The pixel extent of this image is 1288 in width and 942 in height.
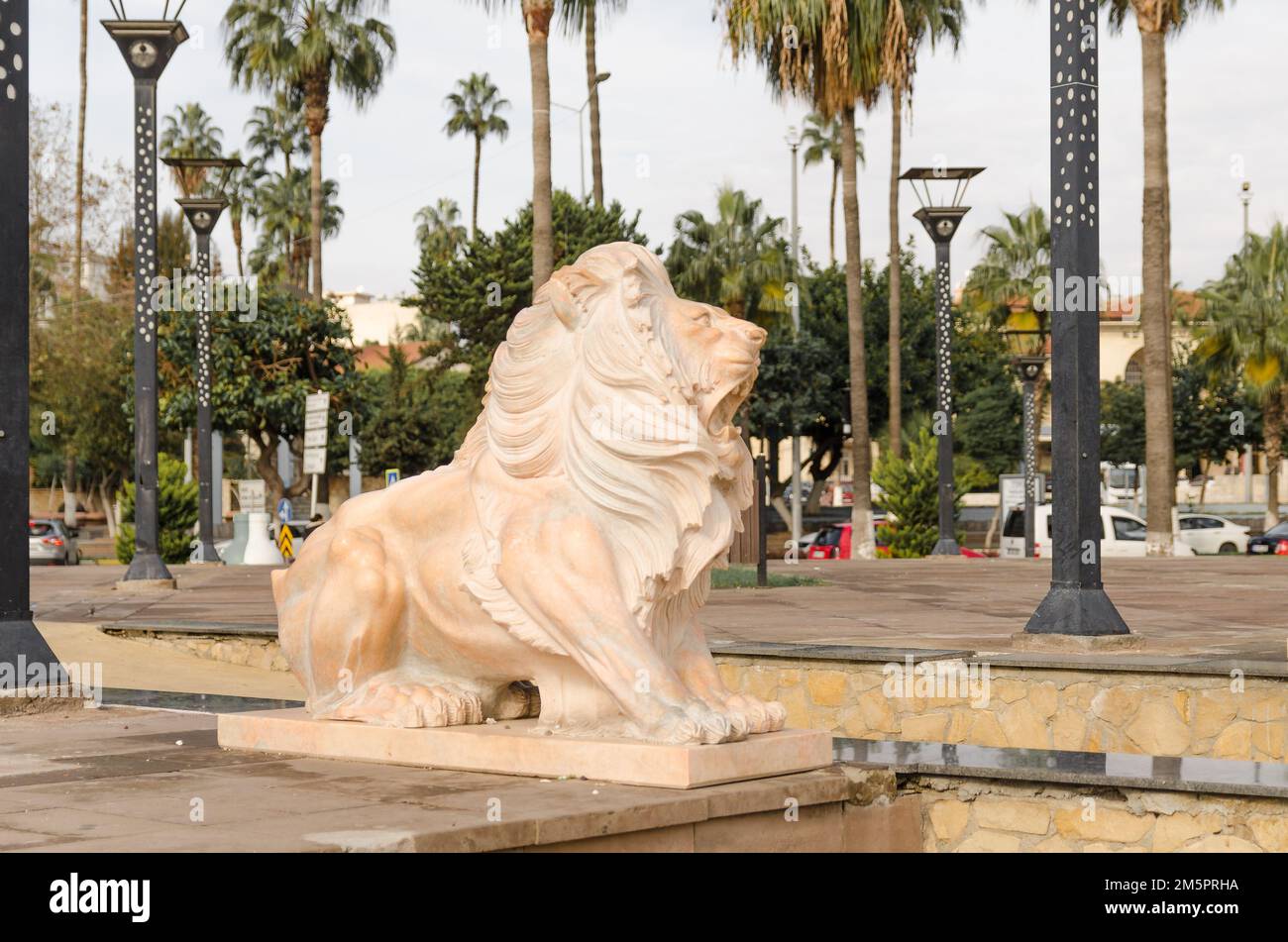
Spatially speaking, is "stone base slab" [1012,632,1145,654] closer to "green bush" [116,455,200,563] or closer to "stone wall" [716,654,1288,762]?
"stone wall" [716,654,1288,762]

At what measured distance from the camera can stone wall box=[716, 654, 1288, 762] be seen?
7742 mm

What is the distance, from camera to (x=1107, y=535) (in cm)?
2964

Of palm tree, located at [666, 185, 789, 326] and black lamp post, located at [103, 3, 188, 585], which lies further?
palm tree, located at [666, 185, 789, 326]

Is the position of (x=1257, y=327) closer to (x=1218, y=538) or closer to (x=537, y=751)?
(x=1218, y=538)

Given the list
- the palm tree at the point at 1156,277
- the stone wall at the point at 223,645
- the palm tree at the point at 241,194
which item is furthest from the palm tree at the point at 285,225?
the stone wall at the point at 223,645

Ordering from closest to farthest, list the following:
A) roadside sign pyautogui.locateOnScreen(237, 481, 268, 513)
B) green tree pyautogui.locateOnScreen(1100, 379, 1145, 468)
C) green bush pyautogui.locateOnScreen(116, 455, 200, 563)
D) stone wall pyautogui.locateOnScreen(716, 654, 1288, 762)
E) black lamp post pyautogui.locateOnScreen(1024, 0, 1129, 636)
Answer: stone wall pyautogui.locateOnScreen(716, 654, 1288, 762) < black lamp post pyautogui.locateOnScreen(1024, 0, 1129, 636) < roadside sign pyautogui.locateOnScreen(237, 481, 268, 513) < green bush pyautogui.locateOnScreen(116, 455, 200, 563) < green tree pyautogui.locateOnScreen(1100, 379, 1145, 468)

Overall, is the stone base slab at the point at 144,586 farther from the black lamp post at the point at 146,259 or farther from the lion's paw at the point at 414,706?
the lion's paw at the point at 414,706

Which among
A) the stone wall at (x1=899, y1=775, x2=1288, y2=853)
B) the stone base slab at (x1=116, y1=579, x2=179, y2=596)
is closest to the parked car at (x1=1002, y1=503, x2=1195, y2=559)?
the stone base slab at (x1=116, y1=579, x2=179, y2=596)

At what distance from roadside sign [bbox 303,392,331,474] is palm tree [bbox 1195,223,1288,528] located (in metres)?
26.6

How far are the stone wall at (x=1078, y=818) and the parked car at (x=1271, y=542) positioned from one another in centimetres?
3461

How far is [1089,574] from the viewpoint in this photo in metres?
10.2

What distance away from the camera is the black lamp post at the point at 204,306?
2533 cm
